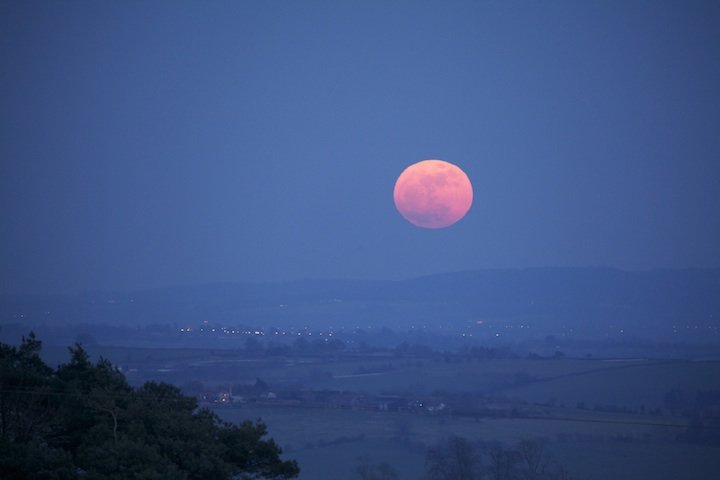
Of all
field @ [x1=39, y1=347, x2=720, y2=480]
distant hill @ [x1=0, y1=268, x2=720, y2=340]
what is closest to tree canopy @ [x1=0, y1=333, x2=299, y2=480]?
field @ [x1=39, y1=347, x2=720, y2=480]

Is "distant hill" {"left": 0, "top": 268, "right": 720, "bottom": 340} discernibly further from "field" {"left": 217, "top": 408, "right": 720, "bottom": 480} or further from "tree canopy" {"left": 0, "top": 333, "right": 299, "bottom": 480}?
"tree canopy" {"left": 0, "top": 333, "right": 299, "bottom": 480}

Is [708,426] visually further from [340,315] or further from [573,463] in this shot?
[340,315]

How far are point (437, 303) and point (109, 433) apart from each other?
88.8 metres

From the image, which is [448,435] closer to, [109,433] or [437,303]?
[109,433]

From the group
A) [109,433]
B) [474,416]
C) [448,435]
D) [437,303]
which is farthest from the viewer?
[437,303]

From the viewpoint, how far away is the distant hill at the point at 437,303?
7500cm

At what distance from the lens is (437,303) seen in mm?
100000

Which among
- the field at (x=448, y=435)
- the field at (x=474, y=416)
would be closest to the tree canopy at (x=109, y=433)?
the field at (x=448, y=435)

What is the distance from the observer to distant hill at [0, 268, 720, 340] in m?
75.0

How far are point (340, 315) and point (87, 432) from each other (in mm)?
84659

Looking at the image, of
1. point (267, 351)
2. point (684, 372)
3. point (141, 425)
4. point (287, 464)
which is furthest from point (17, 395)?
point (267, 351)

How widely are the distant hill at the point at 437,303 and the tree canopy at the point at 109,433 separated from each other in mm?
54815

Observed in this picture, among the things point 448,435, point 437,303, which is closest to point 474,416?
point 448,435

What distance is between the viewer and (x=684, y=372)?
121 feet
